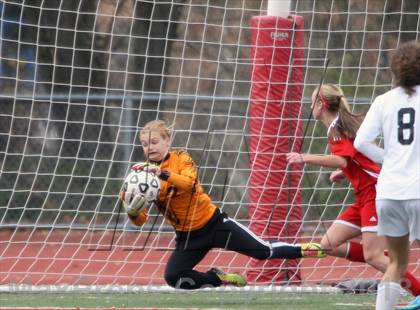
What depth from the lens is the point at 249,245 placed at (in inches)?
340

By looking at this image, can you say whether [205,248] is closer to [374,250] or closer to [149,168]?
[149,168]

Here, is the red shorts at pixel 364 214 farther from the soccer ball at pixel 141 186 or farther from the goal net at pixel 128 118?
the goal net at pixel 128 118

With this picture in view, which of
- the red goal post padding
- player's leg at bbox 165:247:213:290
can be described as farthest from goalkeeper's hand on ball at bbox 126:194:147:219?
the red goal post padding

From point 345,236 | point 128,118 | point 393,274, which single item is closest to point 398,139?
point 393,274

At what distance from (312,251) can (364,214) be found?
73 centimetres

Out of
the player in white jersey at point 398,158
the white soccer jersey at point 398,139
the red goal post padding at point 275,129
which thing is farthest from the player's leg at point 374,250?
the red goal post padding at point 275,129

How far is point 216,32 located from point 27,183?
2.69 m

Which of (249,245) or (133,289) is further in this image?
(133,289)

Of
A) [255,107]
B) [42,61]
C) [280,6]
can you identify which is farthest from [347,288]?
[42,61]

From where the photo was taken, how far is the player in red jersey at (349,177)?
7.96 metres

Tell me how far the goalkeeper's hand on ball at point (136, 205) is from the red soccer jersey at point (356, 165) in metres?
1.34

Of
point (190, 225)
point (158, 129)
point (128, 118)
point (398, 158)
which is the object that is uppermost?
point (398, 158)

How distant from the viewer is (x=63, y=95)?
1271cm

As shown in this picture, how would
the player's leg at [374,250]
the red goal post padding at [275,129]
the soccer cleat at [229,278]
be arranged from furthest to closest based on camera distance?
the red goal post padding at [275,129]
the soccer cleat at [229,278]
the player's leg at [374,250]
